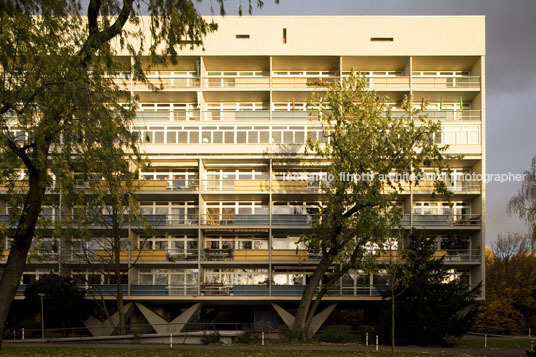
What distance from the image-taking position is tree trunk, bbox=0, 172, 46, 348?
1334 centimetres

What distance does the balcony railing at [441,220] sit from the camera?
3656cm

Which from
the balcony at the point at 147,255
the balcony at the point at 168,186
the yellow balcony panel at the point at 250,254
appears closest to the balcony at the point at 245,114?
the balcony at the point at 168,186

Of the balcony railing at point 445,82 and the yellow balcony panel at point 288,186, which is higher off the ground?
the balcony railing at point 445,82

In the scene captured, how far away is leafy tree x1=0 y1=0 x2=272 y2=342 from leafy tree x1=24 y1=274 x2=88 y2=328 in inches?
796

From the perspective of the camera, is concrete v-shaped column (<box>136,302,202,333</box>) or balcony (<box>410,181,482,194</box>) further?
balcony (<box>410,181,482,194</box>)

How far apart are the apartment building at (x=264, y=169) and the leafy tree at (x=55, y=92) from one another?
2242 cm

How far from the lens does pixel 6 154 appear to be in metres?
11.1

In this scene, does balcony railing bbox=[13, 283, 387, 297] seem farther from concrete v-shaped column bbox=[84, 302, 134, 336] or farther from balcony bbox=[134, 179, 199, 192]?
balcony bbox=[134, 179, 199, 192]

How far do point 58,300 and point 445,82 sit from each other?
29.6 meters

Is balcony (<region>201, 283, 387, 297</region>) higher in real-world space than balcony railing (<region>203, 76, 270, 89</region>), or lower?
lower

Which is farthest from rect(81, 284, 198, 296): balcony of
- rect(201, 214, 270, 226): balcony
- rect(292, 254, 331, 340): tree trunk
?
rect(292, 254, 331, 340): tree trunk

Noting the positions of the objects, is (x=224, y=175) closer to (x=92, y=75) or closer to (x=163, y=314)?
(x=163, y=314)

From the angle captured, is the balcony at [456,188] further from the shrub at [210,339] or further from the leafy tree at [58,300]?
the leafy tree at [58,300]

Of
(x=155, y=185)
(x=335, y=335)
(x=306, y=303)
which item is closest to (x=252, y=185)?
(x=155, y=185)
